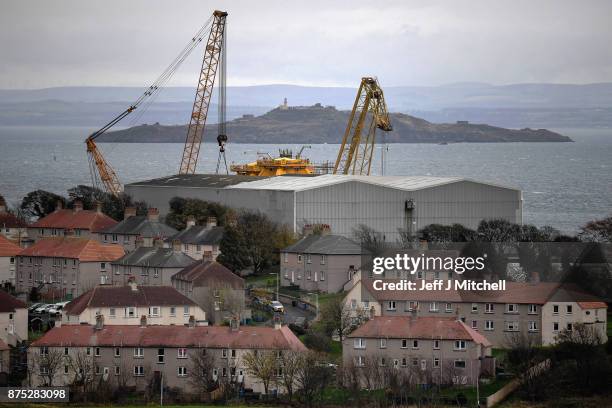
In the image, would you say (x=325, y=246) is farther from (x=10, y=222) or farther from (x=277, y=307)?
(x=10, y=222)

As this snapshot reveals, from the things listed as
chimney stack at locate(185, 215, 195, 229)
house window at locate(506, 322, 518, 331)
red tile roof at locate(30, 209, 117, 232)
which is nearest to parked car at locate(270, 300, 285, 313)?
house window at locate(506, 322, 518, 331)

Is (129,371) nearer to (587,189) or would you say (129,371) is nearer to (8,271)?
(8,271)

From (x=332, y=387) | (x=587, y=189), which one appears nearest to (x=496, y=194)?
(x=332, y=387)

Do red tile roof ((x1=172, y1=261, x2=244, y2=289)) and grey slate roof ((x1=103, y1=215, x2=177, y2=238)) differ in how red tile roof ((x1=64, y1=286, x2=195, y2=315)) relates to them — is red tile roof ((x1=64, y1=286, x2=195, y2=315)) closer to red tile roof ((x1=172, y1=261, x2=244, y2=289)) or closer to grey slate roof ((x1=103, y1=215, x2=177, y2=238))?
red tile roof ((x1=172, y1=261, x2=244, y2=289))

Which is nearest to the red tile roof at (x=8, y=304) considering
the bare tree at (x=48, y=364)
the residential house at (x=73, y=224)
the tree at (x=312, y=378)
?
the bare tree at (x=48, y=364)

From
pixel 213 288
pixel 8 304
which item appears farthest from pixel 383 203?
pixel 8 304
